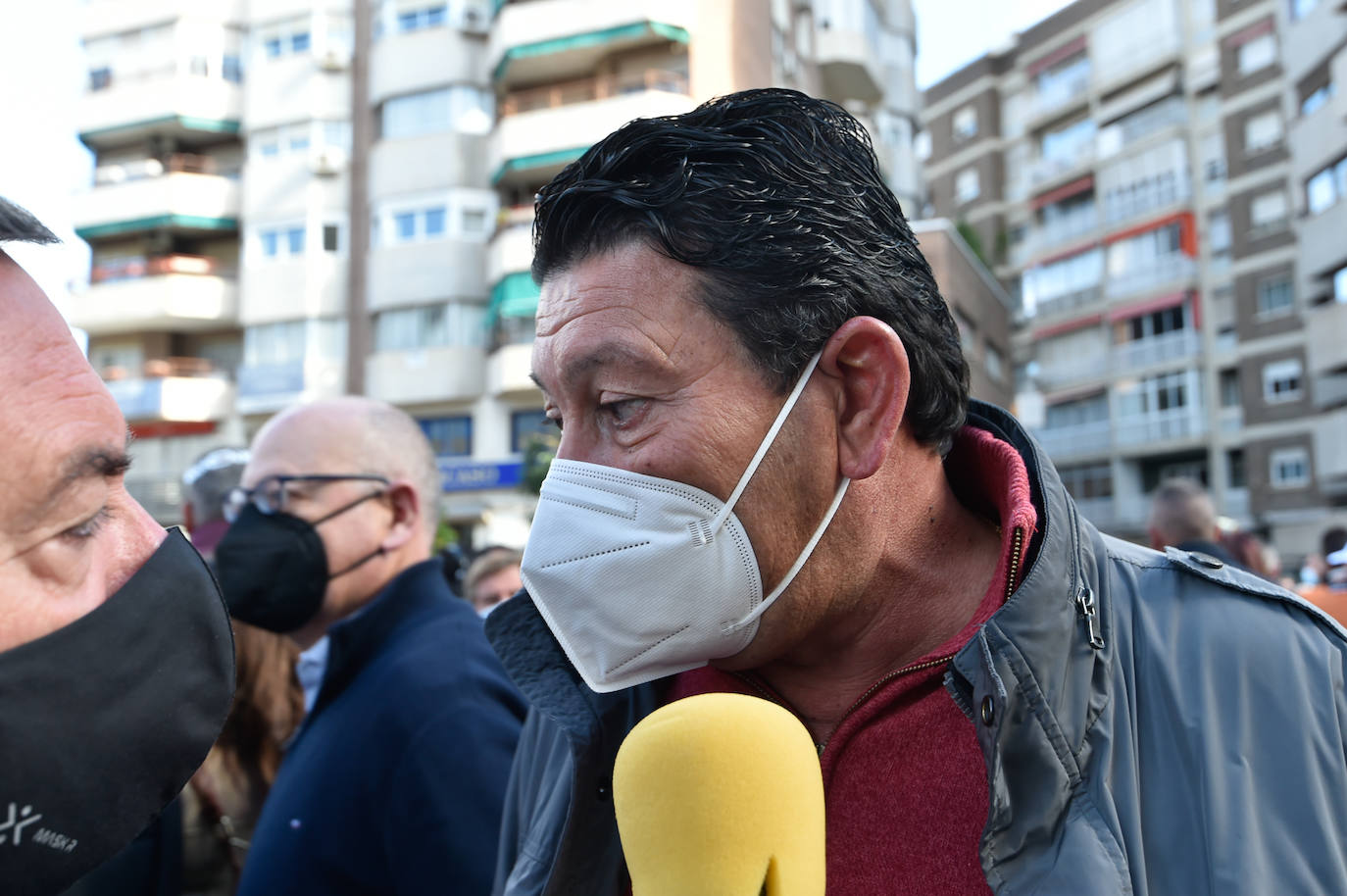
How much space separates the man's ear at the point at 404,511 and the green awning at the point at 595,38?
22.4 meters

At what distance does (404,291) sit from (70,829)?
26395 millimetres

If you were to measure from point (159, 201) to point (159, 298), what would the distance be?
2494 millimetres

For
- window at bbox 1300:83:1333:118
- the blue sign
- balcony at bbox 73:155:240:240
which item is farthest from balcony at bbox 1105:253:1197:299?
balcony at bbox 73:155:240:240

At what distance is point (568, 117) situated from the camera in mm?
24766

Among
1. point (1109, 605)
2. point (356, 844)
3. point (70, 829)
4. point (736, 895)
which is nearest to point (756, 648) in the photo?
point (1109, 605)

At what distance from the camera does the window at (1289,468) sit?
1355 inches

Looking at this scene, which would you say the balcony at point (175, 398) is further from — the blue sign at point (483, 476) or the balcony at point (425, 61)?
the balcony at point (425, 61)

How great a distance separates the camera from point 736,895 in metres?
1.26

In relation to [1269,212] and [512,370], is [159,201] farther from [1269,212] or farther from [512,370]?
[1269,212]

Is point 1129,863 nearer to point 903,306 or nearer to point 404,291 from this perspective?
point 903,306

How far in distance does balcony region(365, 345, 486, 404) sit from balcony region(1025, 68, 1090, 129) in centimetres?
2749

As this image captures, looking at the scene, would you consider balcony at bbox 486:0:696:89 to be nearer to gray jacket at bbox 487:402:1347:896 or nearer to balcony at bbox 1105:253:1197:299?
balcony at bbox 1105:253:1197:299

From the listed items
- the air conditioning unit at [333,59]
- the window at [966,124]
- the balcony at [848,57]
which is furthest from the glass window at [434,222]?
the window at [966,124]

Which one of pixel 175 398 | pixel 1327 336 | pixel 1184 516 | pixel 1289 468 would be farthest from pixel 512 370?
pixel 1289 468
